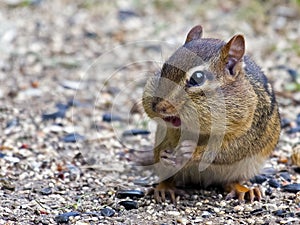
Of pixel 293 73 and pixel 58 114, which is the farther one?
pixel 293 73

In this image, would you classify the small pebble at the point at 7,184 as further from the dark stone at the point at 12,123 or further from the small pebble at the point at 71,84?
the small pebble at the point at 71,84

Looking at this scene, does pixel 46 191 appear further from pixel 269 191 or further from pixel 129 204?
pixel 269 191

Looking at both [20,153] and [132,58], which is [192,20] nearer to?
[132,58]

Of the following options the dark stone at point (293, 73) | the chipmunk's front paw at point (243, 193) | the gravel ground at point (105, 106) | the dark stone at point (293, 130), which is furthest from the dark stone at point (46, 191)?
the dark stone at point (293, 73)

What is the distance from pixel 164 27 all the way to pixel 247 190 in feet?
14.8

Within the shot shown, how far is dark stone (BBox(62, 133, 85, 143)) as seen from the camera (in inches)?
259

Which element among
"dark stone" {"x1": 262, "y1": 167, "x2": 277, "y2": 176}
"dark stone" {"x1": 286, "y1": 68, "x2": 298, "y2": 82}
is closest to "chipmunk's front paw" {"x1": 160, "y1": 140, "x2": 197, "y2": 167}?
"dark stone" {"x1": 262, "y1": 167, "x2": 277, "y2": 176}

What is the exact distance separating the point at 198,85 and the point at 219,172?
0.86 meters

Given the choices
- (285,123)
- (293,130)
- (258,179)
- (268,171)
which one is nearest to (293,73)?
(285,123)

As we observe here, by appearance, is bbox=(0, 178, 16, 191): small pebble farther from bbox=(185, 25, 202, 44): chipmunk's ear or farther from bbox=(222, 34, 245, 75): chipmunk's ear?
bbox=(222, 34, 245, 75): chipmunk's ear

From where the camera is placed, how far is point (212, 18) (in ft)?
31.8

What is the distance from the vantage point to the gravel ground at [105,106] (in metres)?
5.03

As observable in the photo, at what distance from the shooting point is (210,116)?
187 inches

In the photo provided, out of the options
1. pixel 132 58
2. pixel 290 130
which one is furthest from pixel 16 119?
pixel 290 130
